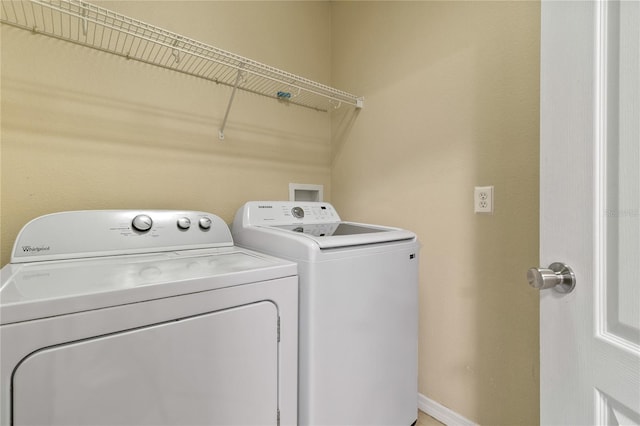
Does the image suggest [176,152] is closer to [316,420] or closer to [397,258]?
[397,258]

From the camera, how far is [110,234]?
1122mm

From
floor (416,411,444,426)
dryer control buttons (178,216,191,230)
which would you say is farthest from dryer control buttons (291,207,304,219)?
floor (416,411,444,426)

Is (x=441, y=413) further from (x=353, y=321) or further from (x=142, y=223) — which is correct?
(x=142, y=223)

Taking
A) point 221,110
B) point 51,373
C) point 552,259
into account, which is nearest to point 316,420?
point 51,373

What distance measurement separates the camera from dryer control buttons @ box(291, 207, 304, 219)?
1618 mm

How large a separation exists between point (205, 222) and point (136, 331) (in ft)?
2.28

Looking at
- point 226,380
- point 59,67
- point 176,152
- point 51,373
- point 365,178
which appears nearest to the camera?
point 51,373

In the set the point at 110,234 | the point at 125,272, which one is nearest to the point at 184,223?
the point at 110,234

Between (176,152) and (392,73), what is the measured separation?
131cm

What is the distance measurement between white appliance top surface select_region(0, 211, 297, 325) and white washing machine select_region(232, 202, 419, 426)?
0.11 metres

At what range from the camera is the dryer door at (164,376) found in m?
0.64

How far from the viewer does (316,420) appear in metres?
1.01

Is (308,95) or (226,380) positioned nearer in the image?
(226,380)

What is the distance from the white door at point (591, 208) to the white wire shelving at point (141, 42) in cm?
116
